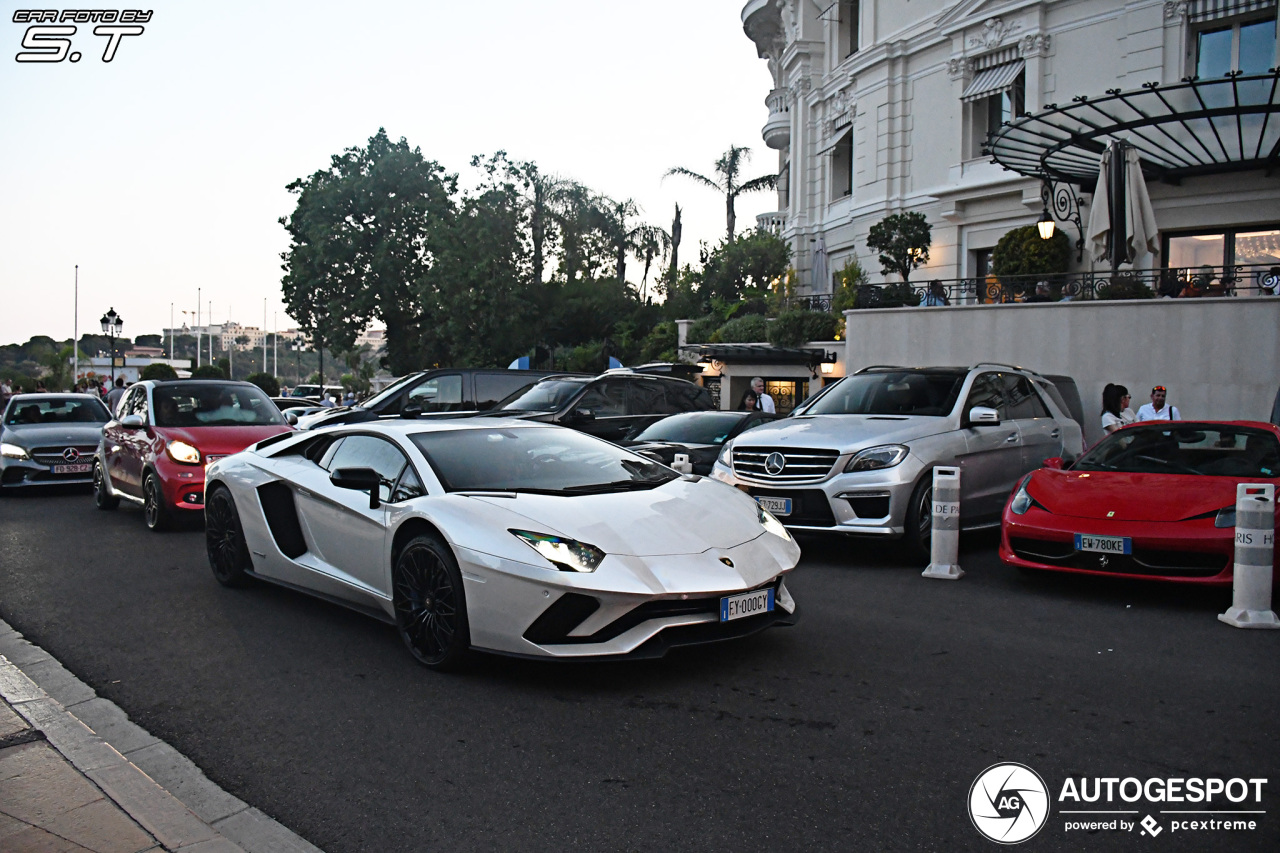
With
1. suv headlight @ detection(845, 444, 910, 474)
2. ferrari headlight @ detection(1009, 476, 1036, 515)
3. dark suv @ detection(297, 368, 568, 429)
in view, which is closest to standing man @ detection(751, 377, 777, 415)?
dark suv @ detection(297, 368, 568, 429)

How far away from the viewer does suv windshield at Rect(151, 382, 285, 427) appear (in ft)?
38.0

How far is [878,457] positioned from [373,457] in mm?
4492

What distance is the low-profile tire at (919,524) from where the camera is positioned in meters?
8.62

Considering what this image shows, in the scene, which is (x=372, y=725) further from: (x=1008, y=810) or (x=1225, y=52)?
(x=1225, y=52)

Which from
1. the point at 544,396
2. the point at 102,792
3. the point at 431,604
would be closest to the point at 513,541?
the point at 431,604

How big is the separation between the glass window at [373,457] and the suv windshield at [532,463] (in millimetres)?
185

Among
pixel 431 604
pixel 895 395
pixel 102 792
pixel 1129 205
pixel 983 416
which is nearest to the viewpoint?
pixel 102 792

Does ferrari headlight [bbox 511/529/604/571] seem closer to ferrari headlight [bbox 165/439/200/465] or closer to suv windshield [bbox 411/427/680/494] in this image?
suv windshield [bbox 411/427/680/494]

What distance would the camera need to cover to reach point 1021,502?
802 cm

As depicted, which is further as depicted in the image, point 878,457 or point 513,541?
point 878,457

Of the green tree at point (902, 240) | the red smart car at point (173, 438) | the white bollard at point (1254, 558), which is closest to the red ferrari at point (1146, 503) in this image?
the white bollard at point (1254, 558)

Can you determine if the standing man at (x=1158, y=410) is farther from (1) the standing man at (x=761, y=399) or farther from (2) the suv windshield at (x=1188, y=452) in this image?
(1) the standing man at (x=761, y=399)

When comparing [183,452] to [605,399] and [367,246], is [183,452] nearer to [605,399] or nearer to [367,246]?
[605,399]

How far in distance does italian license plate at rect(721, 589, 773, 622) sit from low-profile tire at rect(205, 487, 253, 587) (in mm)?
3927
